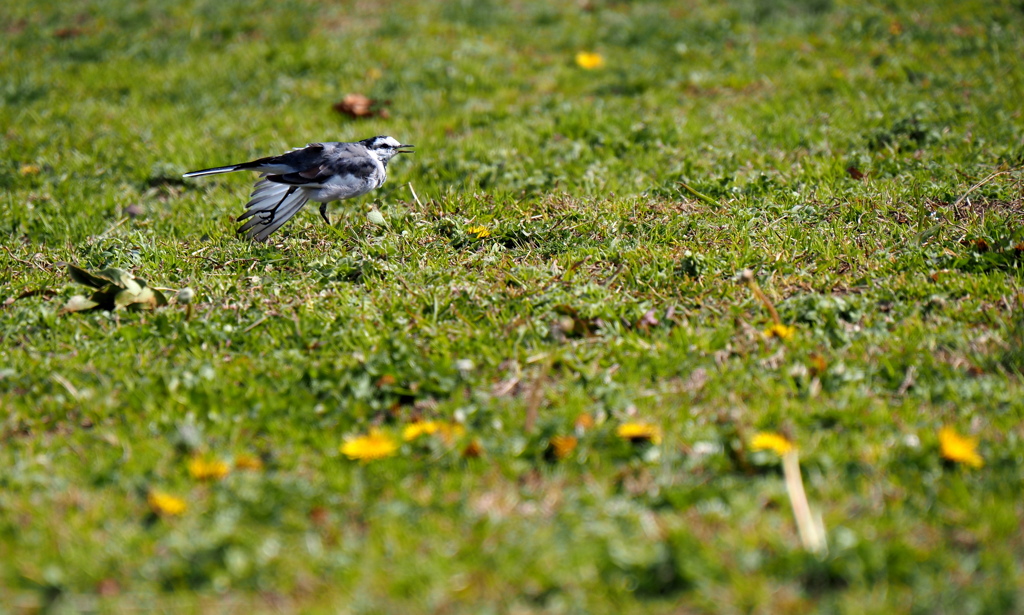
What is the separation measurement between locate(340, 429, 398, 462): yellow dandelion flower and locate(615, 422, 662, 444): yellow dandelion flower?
78cm

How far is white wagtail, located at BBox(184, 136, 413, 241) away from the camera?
4.72m

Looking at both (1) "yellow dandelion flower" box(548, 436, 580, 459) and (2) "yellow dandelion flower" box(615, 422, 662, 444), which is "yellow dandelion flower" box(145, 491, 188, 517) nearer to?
(1) "yellow dandelion flower" box(548, 436, 580, 459)

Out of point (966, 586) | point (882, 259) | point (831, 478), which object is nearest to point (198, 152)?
point (882, 259)

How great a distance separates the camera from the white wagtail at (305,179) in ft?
15.5

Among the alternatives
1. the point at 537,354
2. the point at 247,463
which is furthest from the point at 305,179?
the point at 247,463

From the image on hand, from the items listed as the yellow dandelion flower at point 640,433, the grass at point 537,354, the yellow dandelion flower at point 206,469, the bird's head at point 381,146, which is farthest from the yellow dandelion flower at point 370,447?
the bird's head at point 381,146

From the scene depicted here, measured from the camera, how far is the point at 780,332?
357 centimetres

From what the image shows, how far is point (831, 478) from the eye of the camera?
2740 mm

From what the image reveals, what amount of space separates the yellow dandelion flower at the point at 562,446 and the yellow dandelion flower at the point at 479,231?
1.90 m

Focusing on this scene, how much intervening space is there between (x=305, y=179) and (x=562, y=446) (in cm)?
244

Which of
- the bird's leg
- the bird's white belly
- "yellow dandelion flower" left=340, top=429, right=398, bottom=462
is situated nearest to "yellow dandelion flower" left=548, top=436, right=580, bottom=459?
"yellow dandelion flower" left=340, top=429, right=398, bottom=462

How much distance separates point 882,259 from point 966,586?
222cm

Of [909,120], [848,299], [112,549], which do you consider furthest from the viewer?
[909,120]

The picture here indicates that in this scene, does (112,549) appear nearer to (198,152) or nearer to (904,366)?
(904,366)
